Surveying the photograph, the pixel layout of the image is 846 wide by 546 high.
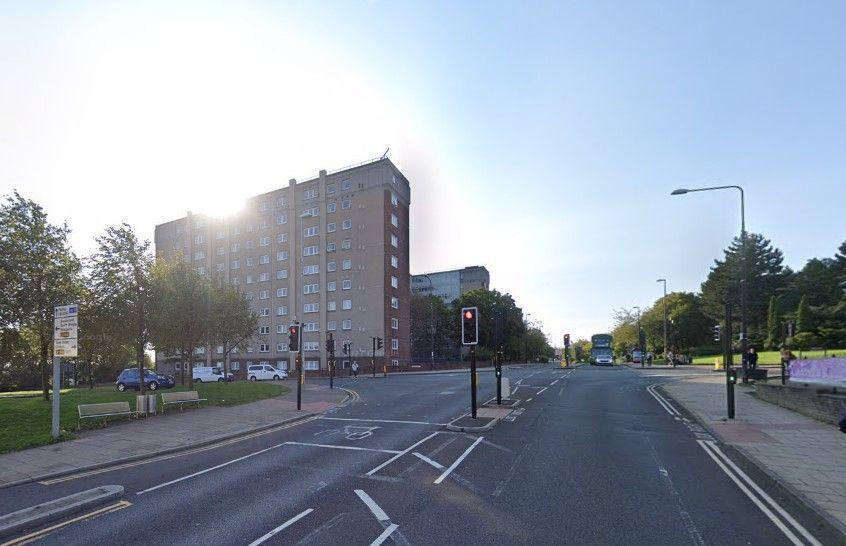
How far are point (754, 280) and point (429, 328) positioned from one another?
165 feet

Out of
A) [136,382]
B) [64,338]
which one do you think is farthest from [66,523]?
[136,382]

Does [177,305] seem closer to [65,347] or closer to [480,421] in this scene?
[65,347]

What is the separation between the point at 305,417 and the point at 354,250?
1813 inches

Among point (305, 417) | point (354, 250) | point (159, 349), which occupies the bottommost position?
point (305, 417)

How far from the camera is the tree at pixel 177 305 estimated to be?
20.1 metres

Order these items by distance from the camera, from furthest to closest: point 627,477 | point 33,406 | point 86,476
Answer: point 33,406 → point 86,476 → point 627,477

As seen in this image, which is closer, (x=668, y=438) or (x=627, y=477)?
(x=627, y=477)

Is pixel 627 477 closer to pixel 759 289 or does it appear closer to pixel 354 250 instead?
pixel 354 250

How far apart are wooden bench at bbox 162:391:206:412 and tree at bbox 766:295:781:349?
225 ft

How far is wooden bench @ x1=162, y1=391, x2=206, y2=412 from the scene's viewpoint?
18.3 meters

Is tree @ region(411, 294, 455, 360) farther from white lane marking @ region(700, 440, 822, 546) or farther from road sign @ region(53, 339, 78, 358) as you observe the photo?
white lane marking @ region(700, 440, 822, 546)

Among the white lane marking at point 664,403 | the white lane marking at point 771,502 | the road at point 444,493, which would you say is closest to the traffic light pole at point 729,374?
the white lane marking at point 664,403

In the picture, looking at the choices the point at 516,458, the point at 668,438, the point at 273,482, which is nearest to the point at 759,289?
the point at 668,438

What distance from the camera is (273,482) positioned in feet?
28.9
